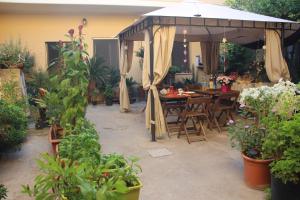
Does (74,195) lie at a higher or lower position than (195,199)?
higher

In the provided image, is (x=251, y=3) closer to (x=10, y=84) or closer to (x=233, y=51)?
(x=233, y=51)

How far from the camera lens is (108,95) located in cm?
1025

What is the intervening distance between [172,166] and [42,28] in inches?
336

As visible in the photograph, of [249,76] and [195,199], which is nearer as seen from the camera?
[195,199]

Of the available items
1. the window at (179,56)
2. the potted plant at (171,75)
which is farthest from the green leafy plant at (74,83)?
the window at (179,56)

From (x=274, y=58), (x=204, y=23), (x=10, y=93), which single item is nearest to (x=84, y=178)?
(x=204, y=23)

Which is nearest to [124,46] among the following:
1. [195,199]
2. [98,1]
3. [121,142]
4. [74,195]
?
[98,1]

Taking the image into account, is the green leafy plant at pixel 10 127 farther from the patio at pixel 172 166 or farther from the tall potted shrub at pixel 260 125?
the tall potted shrub at pixel 260 125

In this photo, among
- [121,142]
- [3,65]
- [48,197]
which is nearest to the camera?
[48,197]

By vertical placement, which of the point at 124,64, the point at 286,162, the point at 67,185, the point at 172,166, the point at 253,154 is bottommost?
the point at 172,166

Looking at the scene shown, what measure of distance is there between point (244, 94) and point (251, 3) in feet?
19.9

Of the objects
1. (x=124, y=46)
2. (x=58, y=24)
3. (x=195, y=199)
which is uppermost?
(x=58, y=24)

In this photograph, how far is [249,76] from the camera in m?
8.80

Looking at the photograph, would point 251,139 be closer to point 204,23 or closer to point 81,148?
point 81,148
